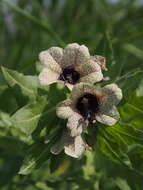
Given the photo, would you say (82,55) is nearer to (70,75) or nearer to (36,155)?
(70,75)

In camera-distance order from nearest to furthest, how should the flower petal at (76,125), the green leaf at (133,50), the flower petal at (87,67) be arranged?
the flower petal at (76,125) → the flower petal at (87,67) → the green leaf at (133,50)

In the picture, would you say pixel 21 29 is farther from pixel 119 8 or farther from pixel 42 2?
pixel 119 8

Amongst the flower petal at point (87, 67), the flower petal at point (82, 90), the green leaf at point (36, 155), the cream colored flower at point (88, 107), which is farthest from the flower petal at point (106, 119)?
the green leaf at point (36, 155)

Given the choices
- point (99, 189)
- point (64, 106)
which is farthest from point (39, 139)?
point (99, 189)

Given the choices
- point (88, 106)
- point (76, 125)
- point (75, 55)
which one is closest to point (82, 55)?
point (75, 55)

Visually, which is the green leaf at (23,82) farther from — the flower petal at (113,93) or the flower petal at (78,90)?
the flower petal at (113,93)
